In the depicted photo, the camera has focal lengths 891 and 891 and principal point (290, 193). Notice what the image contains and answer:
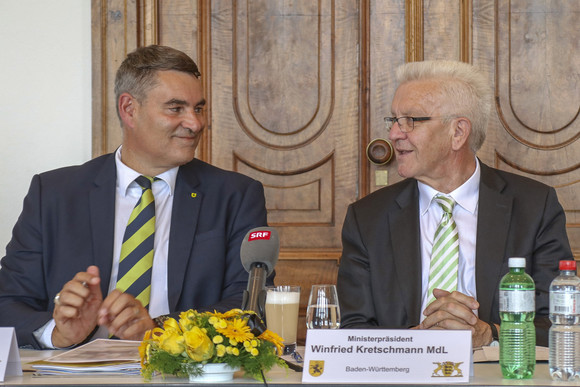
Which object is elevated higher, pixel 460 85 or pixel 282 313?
pixel 460 85

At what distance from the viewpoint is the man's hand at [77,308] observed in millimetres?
2027

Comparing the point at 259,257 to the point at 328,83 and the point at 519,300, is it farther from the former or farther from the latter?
the point at 328,83

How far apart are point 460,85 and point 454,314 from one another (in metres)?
0.83

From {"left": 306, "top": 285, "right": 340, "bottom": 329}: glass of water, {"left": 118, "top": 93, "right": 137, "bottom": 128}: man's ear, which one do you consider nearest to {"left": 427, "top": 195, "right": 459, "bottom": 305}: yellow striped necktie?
{"left": 306, "top": 285, "right": 340, "bottom": 329}: glass of water

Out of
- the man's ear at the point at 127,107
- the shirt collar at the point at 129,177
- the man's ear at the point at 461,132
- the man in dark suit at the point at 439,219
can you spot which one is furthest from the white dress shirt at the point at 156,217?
the man's ear at the point at 461,132

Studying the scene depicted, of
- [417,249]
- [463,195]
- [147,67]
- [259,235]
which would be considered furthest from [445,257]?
[147,67]

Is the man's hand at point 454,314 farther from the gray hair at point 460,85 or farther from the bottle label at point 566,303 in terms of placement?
the gray hair at point 460,85

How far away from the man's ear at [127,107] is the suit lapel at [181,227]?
9.0 inches

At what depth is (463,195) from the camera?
2.63m

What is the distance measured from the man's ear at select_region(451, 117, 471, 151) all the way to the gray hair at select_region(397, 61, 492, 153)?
0.06ft

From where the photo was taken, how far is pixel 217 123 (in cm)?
343

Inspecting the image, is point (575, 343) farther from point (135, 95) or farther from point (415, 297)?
point (135, 95)

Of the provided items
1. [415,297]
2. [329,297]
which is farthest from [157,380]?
[415,297]

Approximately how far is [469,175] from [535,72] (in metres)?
0.84
